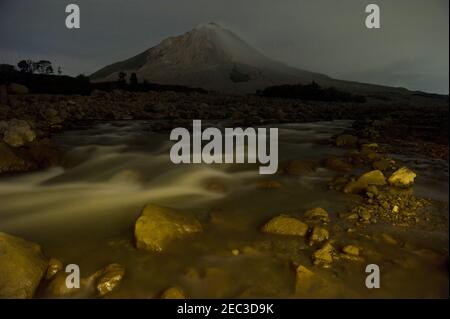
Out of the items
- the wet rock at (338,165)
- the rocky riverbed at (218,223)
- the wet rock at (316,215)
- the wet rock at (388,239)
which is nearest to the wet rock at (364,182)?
the rocky riverbed at (218,223)

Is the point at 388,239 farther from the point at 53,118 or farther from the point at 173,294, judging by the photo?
the point at 53,118

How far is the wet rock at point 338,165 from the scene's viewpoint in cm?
521

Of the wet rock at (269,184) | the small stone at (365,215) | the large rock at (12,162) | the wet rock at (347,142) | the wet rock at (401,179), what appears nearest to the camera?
the small stone at (365,215)

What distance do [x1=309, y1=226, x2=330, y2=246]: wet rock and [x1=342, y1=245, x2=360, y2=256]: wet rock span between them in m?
0.23

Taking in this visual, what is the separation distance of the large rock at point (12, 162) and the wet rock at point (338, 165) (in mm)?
4781

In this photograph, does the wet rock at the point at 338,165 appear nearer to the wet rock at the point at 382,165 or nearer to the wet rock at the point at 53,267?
the wet rock at the point at 382,165

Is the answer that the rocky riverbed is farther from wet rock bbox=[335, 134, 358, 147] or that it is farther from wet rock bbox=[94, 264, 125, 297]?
wet rock bbox=[335, 134, 358, 147]

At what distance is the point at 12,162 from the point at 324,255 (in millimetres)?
5056

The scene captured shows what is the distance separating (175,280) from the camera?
253 cm

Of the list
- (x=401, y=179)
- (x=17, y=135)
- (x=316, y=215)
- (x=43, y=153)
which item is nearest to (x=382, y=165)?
(x=401, y=179)
